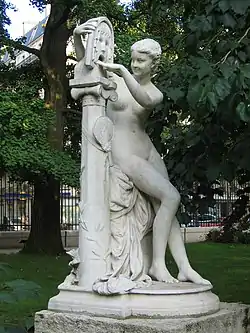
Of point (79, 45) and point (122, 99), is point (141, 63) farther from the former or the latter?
point (79, 45)

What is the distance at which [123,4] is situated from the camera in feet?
56.5

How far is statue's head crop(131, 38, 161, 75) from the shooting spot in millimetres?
A: 4965

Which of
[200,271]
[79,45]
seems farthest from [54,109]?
[79,45]

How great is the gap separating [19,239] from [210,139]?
18.2 meters

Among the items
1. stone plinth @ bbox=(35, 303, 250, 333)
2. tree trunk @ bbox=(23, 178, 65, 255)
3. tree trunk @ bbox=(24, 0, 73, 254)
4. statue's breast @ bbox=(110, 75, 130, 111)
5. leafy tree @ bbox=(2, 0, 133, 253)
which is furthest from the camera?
tree trunk @ bbox=(23, 178, 65, 255)

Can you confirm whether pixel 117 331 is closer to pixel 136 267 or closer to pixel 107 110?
pixel 136 267

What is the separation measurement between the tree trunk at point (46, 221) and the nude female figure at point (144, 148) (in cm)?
1353

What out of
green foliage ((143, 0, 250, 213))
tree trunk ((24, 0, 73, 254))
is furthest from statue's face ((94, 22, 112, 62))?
tree trunk ((24, 0, 73, 254))

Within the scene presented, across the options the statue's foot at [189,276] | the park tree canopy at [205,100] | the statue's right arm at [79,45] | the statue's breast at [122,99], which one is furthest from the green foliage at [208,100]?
the statue's foot at [189,276]

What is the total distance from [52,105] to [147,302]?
13368 mm

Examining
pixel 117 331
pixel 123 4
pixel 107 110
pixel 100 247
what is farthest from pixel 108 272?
pixel 123 4

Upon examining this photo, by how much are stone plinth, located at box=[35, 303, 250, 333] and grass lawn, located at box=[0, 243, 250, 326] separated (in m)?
3.39

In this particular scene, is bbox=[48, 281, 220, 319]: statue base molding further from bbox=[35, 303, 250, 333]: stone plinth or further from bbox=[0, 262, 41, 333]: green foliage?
bbox=[0, 262, 41, 333]: green foliage

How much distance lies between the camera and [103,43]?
5.02 m
